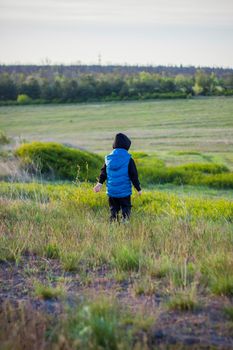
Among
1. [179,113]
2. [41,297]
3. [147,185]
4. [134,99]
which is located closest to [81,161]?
[147,185]

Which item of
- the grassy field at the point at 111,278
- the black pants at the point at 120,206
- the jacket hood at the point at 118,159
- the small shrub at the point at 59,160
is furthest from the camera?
the small shrub at the point at 59,160

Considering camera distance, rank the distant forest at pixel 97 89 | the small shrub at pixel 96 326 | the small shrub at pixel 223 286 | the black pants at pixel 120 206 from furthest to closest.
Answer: the distant forest at pixel 97 89 < the black pants at pixel 120 206 < the small shrub at pixel 223 286 < the small shrub at pixel 96 326

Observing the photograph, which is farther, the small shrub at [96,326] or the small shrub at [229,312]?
the small shrub at [229,312]

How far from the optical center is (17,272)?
569 cm

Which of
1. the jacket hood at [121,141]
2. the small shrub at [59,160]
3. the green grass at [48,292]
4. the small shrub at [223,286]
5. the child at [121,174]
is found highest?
the jacket hood at [121,141]

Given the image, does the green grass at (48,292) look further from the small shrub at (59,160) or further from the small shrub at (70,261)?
the small shrub at (59,160)

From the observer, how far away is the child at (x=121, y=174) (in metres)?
8.67

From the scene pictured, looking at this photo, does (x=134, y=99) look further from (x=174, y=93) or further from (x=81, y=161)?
(x=81, y=161)

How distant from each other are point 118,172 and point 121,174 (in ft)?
0.20

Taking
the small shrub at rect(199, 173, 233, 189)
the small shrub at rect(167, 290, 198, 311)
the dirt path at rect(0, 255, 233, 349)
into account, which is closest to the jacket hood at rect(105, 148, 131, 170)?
the dirt path at rect(0, 255, 233, 349)

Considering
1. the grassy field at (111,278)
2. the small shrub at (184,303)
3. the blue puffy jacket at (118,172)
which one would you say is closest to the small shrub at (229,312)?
the grassy field at (111,278)

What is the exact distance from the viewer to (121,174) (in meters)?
8.69

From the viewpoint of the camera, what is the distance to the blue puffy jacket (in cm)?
866

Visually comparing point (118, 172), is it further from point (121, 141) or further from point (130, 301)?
point (130, 301)
